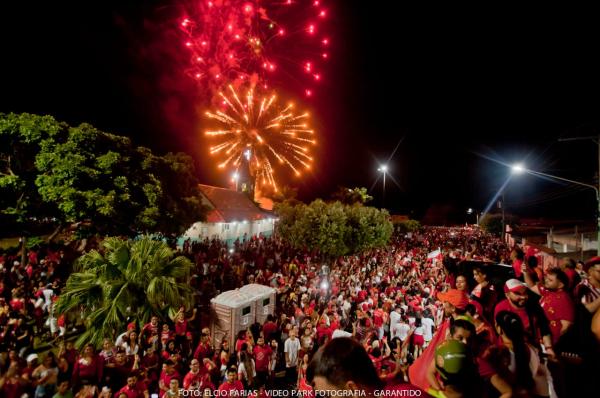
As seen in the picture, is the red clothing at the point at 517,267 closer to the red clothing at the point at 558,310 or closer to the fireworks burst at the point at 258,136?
the red clothing at the point at 558,310

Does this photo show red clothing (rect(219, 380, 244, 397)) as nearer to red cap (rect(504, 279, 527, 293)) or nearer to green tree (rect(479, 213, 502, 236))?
red cap (rect(504, 279, 527, 293))

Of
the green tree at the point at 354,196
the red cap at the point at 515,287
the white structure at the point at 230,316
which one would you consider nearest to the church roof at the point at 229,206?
the green tree at the point at 354,196

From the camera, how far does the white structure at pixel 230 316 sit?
27.9ft

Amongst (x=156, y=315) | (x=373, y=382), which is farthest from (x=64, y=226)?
(x=373, y=382)

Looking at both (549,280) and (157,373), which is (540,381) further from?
(157,373)

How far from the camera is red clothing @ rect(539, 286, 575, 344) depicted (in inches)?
148

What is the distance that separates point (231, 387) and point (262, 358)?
1661mm

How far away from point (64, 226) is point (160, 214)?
13.5 feet

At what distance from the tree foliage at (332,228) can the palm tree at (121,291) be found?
484 inches

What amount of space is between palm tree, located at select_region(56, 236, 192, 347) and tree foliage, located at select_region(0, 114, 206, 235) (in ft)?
15.0

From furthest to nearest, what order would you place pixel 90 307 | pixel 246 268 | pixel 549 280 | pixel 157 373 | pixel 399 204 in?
pixel 399 204
pixel 246 268
pixel 90 307
pixel 157 373
pixel 549 280

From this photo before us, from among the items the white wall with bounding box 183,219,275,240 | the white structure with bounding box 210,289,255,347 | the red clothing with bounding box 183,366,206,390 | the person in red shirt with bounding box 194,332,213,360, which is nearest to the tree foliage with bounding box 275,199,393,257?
the white wall with bounding box 183,219,275,240

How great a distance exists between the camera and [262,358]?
284 inches

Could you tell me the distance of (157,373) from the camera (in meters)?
6.52
